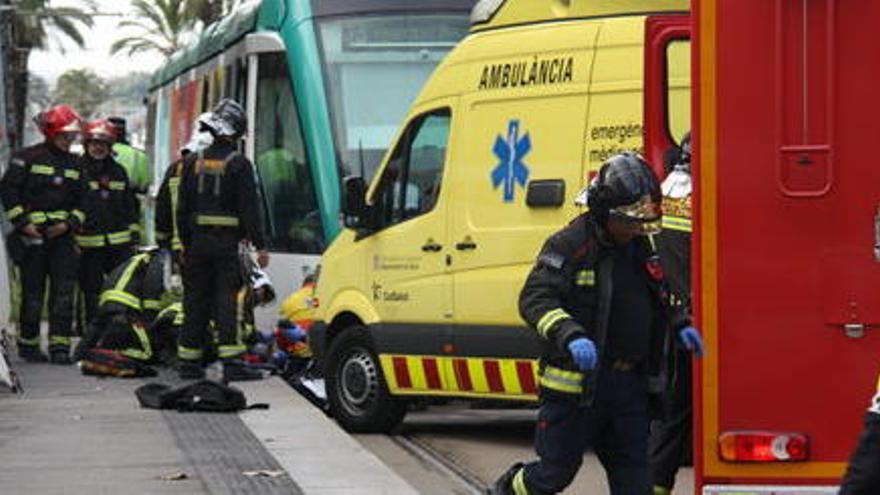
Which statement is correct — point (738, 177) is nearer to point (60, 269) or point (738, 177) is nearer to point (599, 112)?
point (599, 112)

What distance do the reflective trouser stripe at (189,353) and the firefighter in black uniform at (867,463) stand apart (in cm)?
852

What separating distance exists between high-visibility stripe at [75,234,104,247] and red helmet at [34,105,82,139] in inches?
44.6

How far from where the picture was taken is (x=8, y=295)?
13.9 meters

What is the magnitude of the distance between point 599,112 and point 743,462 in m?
4.24

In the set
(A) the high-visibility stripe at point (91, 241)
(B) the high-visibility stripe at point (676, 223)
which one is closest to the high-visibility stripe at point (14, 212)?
(A) the high-visibility stripe at point (91, 241)

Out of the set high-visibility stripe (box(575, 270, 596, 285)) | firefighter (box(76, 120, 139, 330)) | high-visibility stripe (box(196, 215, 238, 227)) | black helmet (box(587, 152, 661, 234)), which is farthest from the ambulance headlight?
firefighter (box(76, 120, 139, 330))

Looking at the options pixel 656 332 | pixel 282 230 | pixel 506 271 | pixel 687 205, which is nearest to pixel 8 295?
pixel 282 230

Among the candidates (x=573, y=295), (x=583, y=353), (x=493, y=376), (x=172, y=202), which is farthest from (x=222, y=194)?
(x=583, y=353)

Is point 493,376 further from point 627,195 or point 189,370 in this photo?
point 627,195

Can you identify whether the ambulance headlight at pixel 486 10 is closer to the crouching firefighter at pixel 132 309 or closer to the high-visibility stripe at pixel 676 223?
the high-visibility stripe at pixel 676 223

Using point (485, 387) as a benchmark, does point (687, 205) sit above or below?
above

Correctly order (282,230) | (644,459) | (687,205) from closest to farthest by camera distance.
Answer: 1. (644,459)
2. (687,205)
3. (282,230)

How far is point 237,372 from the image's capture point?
13.3 meters

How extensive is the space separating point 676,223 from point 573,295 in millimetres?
1733
